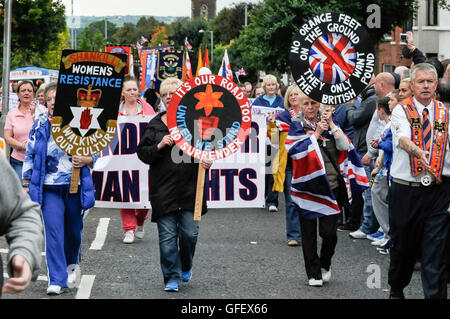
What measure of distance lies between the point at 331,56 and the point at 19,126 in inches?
190

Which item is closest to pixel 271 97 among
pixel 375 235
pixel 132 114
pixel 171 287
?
pixel 132 114

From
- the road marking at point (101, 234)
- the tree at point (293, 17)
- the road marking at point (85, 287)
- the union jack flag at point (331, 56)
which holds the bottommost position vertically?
the road marking at point (101, 234)

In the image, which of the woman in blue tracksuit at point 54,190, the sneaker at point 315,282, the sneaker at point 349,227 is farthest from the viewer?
the sneaker at point 349,227

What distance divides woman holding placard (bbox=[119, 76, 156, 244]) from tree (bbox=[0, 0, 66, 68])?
996 inches

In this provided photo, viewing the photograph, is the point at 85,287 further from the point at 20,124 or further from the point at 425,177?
the point at 20,124

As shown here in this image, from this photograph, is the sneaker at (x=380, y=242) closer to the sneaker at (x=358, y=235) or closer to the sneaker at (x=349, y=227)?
the sneaker at (x=358, y=235)

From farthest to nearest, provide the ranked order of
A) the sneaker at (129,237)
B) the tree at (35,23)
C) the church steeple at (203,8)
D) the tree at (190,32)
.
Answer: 1. the church steeple at (203,8)
2. the tree at (190,32)
3. the tree at (35,23)
4. the sneaker at (129,237)

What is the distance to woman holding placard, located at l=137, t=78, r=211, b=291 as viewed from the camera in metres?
7.29

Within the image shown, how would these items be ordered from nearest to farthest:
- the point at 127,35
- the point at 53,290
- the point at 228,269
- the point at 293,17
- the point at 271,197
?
the point at 53,290 → the point at 228,269 → the point at 271,197 → the point at 293,17 → the point at 127,35

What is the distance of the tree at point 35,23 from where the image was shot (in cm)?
3506

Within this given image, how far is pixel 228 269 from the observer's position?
27.3 ft

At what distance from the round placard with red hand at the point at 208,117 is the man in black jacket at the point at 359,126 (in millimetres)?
3869

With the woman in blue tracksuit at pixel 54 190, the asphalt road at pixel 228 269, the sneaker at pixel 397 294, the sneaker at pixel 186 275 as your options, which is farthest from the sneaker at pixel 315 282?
the woman in blue tracksuit at pixel 54 190

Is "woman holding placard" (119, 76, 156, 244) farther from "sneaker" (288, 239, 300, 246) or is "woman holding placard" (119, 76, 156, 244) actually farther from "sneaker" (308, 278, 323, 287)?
"sneaker" (308, 278, 323, 287)
